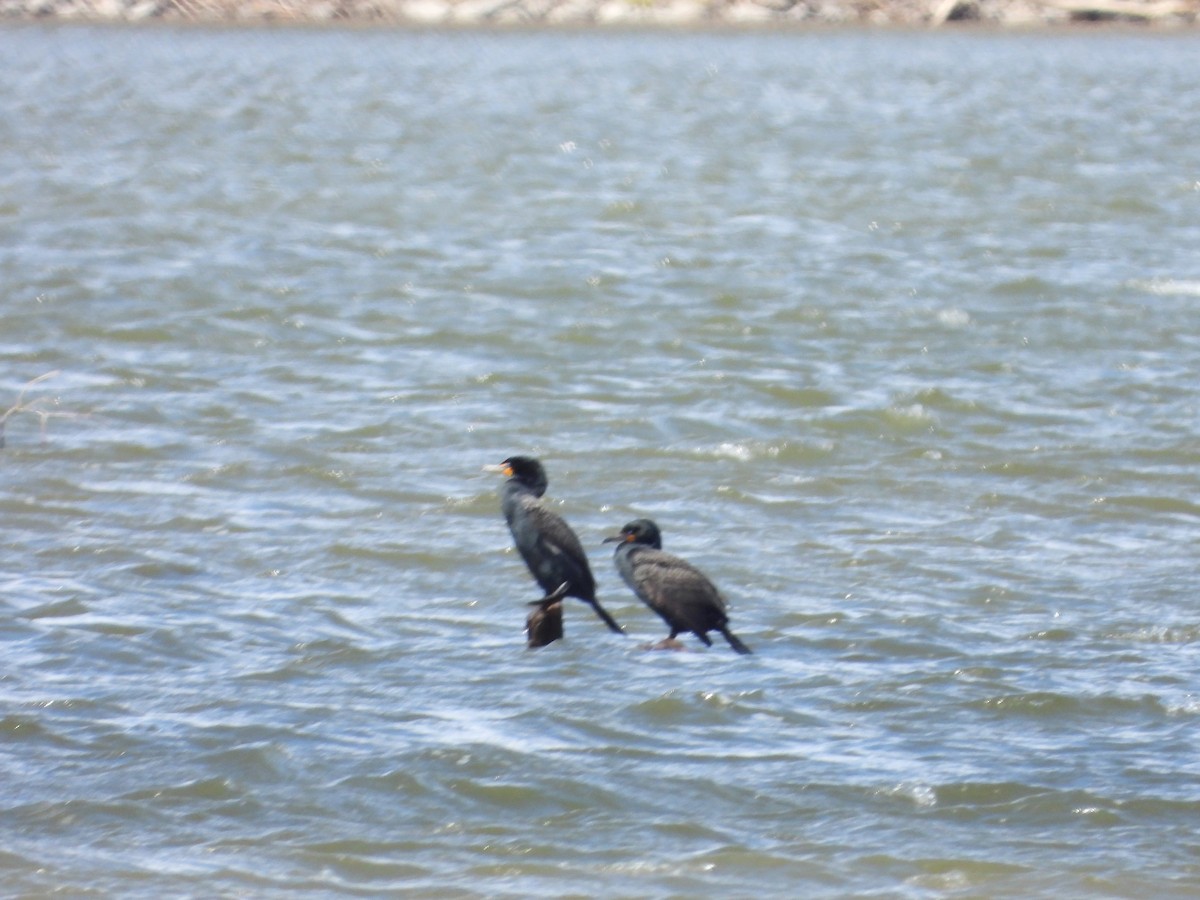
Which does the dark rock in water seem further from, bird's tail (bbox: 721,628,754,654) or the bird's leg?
bird's tail (bbox: 721,628,754,654)

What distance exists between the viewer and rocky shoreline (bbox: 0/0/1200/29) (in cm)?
4606

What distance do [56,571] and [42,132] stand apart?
62.6 ft

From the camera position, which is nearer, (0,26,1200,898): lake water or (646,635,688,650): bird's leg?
(0,26,1200,898): lake water

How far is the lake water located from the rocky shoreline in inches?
938

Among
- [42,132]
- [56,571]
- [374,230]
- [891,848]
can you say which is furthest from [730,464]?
[42,132]

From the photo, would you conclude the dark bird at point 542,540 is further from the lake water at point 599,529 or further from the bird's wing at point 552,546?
the lake water at point 599,529

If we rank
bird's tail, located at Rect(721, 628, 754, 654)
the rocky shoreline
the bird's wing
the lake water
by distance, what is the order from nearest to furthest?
the lake water, the bird's wing, bird's tail, located at Rect(721, 628, 754, 654), the rocky shoreline

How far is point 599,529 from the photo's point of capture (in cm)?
980

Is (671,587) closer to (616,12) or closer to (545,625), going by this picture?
(545,625)

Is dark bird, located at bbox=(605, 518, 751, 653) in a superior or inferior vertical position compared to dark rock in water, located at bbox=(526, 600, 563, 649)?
superior

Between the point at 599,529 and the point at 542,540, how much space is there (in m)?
2.81

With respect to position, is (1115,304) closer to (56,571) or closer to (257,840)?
(56,571)

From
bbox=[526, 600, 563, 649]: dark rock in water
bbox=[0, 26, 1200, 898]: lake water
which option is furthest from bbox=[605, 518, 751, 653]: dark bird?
bbox=[0, 26, 1200, 898]: lake water

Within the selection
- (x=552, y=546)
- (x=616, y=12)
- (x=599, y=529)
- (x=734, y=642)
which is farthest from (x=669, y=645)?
(x=616, y=12)
